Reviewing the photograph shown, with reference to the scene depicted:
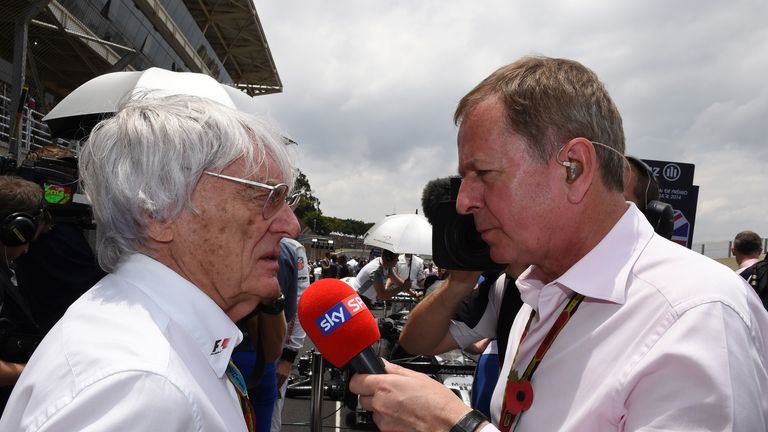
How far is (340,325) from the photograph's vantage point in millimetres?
1547

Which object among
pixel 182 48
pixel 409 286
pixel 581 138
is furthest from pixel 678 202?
pixel 182 48

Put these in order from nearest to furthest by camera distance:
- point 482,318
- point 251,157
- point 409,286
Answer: point 251,157
point 482,318
point 409,286

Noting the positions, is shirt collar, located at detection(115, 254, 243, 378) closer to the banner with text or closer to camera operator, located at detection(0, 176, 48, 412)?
camera operator, located at detection(0, 176, 48, 412)

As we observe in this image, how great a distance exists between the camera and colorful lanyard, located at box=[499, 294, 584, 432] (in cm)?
138

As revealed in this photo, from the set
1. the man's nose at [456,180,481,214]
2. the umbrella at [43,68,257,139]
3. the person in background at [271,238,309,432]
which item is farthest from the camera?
the umbrella at [43,68,257,139]

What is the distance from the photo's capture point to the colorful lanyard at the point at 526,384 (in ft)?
4.54

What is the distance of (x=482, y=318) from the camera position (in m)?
2.46

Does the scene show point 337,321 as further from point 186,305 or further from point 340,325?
point 186,305

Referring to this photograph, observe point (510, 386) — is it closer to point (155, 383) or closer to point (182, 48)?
point (155, 383)

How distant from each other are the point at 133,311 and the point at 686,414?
1156 millimetres

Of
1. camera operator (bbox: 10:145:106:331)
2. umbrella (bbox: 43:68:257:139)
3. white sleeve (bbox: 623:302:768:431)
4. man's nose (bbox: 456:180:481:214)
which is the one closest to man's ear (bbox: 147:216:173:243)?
man's nose (bbox: 456:180:481:214)

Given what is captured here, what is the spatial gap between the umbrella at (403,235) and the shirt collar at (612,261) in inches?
268

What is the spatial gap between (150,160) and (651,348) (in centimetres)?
127

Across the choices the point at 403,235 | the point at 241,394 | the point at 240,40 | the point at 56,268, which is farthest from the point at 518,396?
the point at 240,40
